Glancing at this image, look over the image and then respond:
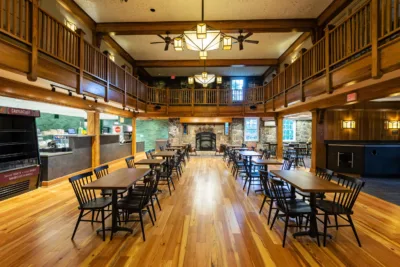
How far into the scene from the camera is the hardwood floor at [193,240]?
2453mm

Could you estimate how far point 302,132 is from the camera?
13758mm

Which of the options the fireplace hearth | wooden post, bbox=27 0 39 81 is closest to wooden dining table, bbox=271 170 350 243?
wooden post, bbox=27 0 39 81

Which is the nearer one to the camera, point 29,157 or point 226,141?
point 29,157

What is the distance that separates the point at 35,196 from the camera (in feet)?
15.6

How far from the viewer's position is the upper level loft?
3031 millimetres

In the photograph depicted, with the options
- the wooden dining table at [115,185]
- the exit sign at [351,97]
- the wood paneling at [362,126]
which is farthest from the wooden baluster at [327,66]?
the wooden dining table at [115,185]

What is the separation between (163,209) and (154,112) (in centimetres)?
683

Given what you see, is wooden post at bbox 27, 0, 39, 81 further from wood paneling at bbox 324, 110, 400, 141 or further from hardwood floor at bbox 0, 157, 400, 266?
wood paneling at bbox 324, 110, 400, 141

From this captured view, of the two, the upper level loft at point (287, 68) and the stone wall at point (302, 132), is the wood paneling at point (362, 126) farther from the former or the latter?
the stone wall at point (302, 132)

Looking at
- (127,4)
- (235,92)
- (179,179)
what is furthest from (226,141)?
(127,4)

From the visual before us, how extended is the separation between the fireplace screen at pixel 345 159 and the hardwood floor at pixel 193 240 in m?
2.90

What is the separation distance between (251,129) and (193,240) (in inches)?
448

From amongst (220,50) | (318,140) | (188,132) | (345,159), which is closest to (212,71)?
(220,50)

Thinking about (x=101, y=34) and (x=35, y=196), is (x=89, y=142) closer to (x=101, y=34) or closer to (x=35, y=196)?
(x=35, y=196)
